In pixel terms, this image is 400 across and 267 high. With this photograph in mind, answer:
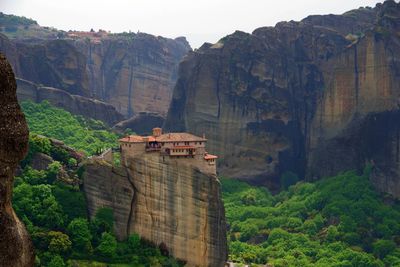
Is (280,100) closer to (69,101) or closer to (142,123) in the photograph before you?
(142,123)

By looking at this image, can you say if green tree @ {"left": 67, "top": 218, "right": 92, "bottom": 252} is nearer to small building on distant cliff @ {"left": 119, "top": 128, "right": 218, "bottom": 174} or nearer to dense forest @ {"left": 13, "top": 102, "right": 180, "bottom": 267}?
dense forest @ {"left": 13, "top": 102, "right": 180, "bottom": 267}

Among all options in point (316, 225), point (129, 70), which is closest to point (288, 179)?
point (316, 225)

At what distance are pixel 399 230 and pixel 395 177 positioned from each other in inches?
494

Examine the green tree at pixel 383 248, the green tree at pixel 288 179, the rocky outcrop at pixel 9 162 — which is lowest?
the green tree at pixel 383 248

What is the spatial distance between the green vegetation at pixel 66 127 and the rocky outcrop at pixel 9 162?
3313 inches

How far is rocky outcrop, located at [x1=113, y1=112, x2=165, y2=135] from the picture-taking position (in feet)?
426

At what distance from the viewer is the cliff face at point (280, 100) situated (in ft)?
369

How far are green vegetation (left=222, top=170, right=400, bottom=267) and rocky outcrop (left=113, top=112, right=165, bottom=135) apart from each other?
2295cm

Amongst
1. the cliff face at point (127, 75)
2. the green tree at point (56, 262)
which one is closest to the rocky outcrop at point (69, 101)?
the cliff face at point (127, 75)

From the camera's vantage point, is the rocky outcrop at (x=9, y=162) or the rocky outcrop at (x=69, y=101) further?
the rocky outcrop at (x=69, y=101)

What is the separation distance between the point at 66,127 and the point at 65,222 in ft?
158

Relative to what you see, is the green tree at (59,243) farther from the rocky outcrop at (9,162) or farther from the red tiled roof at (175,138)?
the rocky outcrop at (9,162)

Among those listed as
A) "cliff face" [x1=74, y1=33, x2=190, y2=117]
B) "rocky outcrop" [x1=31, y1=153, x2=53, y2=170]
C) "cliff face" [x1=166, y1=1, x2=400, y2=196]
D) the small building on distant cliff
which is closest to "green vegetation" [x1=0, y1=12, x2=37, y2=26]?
"cliff face" [x1=74, y1=33, x2=190, y2=117]

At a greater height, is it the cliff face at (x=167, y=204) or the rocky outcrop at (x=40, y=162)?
the rocky outcrop at (x=40, y=162)
